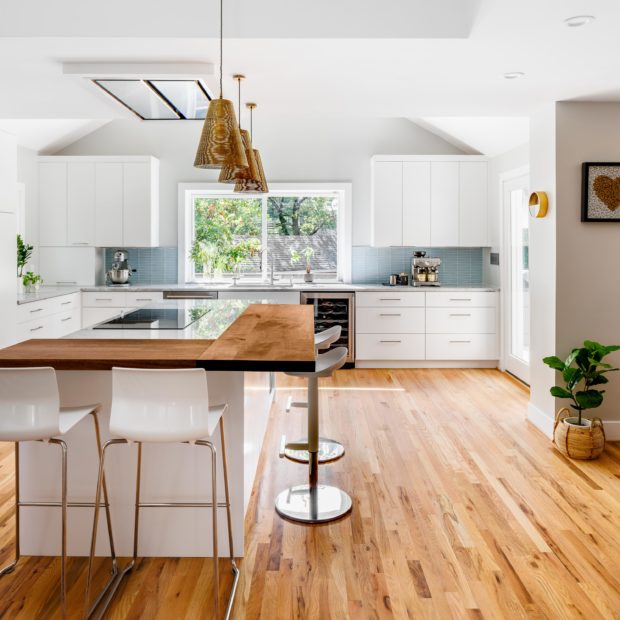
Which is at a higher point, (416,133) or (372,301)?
(416,133)

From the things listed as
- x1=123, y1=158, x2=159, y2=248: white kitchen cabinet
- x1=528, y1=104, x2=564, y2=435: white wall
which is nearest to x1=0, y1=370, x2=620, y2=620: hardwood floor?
x1=528, y1=104, x2=564, y2=435: white wall

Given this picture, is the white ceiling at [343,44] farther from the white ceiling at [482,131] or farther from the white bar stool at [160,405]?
the white bar stool at [160,405]

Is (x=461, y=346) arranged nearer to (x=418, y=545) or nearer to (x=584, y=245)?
(x=584, y=245)

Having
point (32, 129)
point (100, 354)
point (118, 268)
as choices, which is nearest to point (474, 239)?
point (118, 268)

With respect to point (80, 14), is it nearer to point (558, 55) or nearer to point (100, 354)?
point (100, 354)

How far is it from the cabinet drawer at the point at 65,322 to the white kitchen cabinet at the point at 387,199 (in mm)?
3366

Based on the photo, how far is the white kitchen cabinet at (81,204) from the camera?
21.5 ft

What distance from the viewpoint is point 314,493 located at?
3141 mm

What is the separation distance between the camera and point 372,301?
21.1 feet

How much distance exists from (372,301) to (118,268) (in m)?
2.96

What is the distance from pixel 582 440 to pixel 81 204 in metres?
5.51

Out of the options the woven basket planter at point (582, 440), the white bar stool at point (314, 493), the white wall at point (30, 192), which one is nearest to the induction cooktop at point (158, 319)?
the white bar stool at point (314, 493)

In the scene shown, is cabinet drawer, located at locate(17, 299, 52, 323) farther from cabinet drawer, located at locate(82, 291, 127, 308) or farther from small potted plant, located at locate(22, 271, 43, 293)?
cabinet drawer, located at locate(82, 291, 127, 308)

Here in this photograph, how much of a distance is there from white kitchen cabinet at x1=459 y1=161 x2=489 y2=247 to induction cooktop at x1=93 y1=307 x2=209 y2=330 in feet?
12.4
